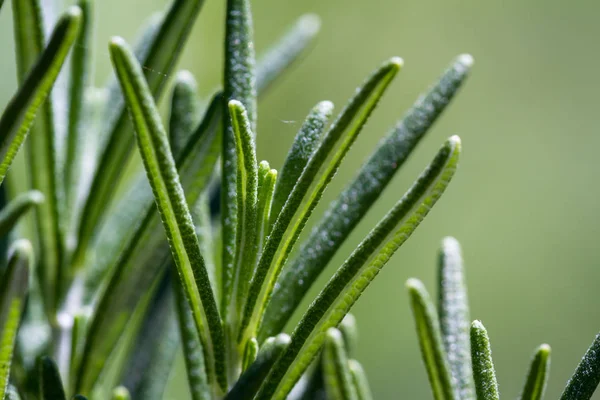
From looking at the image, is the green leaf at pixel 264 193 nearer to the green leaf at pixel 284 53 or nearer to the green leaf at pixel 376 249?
the green leaf at pixel 376 249

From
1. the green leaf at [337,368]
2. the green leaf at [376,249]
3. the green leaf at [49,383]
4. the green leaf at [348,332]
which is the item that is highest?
the green leaf at [376,249]

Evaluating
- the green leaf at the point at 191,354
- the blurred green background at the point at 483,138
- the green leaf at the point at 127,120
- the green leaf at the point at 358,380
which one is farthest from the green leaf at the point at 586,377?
the blurred green background at the point at 483,138

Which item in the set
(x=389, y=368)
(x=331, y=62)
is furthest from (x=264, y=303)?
(x=331, y=62)

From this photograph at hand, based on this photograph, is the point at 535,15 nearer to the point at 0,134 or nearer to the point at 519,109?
the point at 519,109

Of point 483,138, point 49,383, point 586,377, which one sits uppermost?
point 483,138

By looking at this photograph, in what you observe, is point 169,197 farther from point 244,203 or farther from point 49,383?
point 49,383

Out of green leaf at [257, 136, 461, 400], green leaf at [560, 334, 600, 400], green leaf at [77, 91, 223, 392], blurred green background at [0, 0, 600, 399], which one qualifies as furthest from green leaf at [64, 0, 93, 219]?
blurred green background at [0, 0, 600, 399]

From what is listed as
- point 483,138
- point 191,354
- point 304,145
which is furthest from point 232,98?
point 483,138
